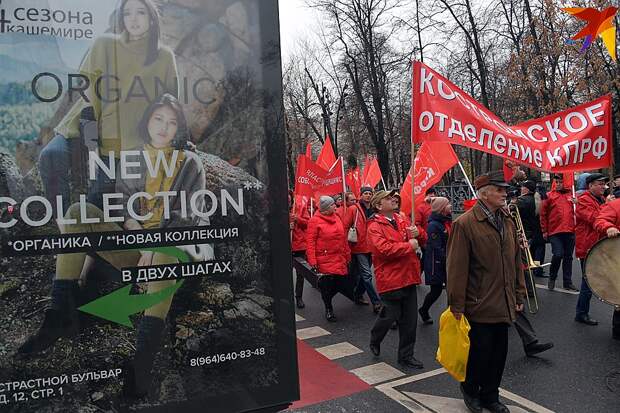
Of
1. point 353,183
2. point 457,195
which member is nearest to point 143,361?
point 353,183

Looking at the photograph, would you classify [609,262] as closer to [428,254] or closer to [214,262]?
[428,254]

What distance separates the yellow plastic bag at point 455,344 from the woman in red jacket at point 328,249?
3.29m

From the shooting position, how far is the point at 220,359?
195 centimetres

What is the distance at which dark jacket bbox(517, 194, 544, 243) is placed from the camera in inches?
343

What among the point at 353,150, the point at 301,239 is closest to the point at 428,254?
the point at 301,239

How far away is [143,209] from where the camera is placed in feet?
6.06

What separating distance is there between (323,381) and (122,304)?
3371 mm

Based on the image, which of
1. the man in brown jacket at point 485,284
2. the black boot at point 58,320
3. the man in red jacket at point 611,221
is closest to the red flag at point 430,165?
the man in red jacket at point 611,221

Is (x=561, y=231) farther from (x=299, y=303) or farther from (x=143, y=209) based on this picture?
(x=143, y=209)

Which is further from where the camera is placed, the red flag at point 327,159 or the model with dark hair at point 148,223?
the red flag at point 327,159

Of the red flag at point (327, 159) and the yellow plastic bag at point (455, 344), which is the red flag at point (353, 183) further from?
the yellow plastic bag at point (455, 344)

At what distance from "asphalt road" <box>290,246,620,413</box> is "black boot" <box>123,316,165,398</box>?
2590 millimetres

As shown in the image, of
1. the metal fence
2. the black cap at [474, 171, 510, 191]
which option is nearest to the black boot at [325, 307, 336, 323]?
the black cap at [474, 171, 510, 191]

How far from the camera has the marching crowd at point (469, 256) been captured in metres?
3.82
